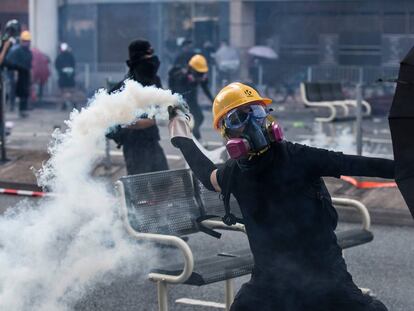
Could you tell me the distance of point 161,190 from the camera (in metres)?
7.35

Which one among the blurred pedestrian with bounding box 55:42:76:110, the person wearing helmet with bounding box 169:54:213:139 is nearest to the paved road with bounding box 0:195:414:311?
the person wearing helmet with bounding box 169:54:213:139

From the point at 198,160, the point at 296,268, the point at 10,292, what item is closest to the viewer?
the point at 296,268

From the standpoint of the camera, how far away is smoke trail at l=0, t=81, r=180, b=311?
617 centimetres

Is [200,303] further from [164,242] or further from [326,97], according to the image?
[326,97]

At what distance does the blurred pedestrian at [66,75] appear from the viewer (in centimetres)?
2645

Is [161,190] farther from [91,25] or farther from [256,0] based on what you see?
[91,25]

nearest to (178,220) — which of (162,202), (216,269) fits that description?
(162,202)

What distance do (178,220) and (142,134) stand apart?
1.92 m

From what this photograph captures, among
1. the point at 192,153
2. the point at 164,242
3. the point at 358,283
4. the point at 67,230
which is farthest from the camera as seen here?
the point at 358,283

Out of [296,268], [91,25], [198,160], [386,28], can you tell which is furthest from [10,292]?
[91,25]

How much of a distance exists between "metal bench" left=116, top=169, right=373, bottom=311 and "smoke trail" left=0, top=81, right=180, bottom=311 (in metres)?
0.22

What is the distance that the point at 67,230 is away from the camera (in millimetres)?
6836

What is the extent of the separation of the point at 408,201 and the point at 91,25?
28.9 metres

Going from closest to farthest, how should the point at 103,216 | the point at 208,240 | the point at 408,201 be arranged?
the point at 408,201
the point at 103,216
the point at 208,240
